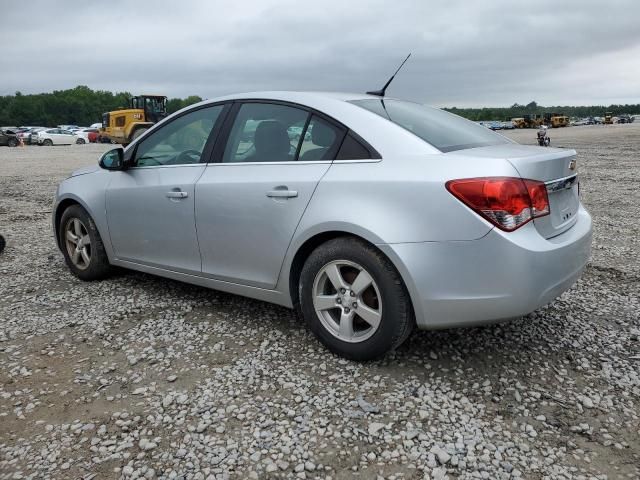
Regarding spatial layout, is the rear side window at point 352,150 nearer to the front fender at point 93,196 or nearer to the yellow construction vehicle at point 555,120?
the front fender at point 93,196

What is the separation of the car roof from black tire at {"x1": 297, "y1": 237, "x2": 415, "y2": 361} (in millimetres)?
574

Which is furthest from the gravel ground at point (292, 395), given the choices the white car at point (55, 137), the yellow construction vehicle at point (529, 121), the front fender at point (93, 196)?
the yellow construction vehicle at point (529, 121)

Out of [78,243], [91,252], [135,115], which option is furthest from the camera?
[135,115]

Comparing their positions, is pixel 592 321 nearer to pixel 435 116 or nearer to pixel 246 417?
pixel 435 116

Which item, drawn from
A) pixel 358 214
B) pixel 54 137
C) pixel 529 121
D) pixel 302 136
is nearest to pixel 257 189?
pixel 302 136

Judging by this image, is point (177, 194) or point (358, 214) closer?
point (358, 214)

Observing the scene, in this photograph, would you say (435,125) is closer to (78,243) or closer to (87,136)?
(78,243)

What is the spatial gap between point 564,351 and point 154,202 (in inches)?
120

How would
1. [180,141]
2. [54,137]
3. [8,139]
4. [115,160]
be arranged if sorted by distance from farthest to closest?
[54,137] < [8,139] < [115,160] < [180,141]

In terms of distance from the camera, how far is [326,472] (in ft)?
7.45

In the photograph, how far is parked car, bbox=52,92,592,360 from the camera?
2.68 metres

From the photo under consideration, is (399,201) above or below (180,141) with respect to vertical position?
below

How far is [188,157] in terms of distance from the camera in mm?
3938

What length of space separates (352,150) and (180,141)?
63.8 inches
